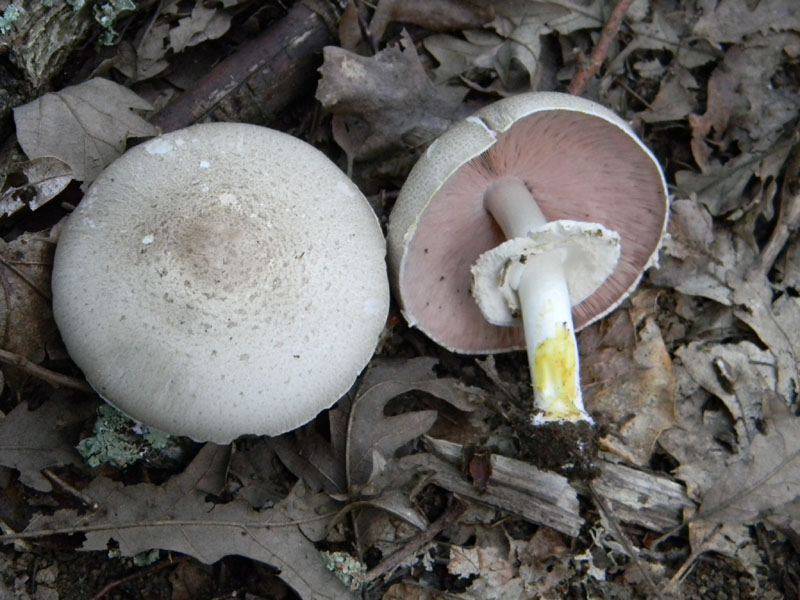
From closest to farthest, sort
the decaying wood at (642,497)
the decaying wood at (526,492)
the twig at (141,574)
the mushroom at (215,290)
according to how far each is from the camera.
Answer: the mushroom at (215,290) → the twig at (141,574) → the decaying wood at (526,492) → the decaying wood at (642,497)

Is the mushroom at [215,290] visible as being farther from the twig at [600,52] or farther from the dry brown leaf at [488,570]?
the twig at [600,52]

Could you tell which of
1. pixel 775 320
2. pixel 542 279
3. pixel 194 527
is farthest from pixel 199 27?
pixel 775 320

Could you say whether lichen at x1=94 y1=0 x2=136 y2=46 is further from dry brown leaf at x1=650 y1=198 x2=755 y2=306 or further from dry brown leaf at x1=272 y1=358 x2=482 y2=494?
dry brown leaf at x1=650 y1=198 x2=755 y2=306

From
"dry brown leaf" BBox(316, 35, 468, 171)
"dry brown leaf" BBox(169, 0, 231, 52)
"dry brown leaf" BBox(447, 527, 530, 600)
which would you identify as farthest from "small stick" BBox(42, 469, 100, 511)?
"dry brown leaf" BBox(169, 0, 231, 52)

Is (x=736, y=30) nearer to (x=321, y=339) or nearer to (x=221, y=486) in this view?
(x=321, y=339)

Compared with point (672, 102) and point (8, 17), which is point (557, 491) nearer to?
point (672, 102)

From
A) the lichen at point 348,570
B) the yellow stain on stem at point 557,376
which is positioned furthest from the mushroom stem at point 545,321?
the lichen at point 348,570
